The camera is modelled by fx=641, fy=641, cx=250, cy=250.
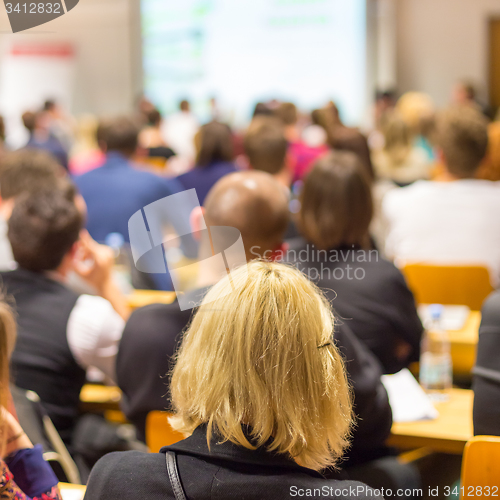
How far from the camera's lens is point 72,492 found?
1.36 m

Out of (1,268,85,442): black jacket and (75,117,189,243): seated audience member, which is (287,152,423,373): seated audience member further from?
(75,117,189,243): seated audience member

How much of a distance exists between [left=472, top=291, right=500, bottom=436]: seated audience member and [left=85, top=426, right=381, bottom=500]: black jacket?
2.22ft

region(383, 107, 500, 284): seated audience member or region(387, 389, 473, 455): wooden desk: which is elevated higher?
region(383, 107, 500, 284): seated audience member

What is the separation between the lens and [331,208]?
83.7 inches

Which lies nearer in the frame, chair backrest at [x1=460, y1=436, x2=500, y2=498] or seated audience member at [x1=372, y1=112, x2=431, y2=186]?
chair backrest at [x1=460, y1=436, x2=500, y2=498]

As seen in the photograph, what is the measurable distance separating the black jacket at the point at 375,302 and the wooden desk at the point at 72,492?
2.80 ft

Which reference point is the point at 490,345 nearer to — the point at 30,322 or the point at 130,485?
the point at 130,485

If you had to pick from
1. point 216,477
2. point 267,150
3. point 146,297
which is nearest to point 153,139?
point 267,150

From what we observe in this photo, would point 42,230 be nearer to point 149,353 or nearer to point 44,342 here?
point 44,342

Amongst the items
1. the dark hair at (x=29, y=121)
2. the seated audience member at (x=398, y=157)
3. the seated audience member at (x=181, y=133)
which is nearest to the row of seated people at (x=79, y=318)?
the seated audience member at (x=398, y=157)

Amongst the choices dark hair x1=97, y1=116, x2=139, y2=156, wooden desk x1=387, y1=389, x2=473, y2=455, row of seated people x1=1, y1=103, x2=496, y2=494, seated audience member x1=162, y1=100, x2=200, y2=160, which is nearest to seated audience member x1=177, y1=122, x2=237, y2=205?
dark hair x1=97, y1=116, x2=139, y2=156

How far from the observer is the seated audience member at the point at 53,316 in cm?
188

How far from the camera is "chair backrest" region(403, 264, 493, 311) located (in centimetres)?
268

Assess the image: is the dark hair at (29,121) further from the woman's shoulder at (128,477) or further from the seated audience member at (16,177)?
the woman's shoulder at (128,477)
